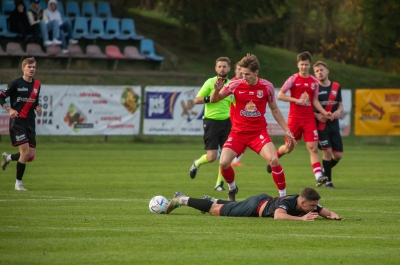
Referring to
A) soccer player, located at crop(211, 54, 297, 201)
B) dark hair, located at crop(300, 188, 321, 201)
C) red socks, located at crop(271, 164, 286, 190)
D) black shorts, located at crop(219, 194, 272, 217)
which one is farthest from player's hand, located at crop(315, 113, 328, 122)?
dark hair, located at crop(300, 188, 321, 201)

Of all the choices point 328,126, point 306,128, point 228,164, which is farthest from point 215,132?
point 228,164

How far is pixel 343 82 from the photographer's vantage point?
39.6 m

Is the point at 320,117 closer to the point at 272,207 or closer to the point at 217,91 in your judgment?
the point at 217,91

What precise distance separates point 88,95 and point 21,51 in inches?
274

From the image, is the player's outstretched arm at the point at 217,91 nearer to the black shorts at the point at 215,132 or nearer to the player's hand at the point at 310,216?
the player's hand at the point at 310,216

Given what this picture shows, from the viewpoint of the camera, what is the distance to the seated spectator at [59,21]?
32.6m

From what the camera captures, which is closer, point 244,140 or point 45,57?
point 244,140

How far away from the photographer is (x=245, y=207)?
391 inches

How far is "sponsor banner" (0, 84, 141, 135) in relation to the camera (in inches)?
1017

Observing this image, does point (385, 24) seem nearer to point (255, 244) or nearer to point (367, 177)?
point (367, 177)

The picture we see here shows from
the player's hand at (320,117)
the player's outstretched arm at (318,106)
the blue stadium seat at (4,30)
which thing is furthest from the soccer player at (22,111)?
the blue stadium seat at (4,30)

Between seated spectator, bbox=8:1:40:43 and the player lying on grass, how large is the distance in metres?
23.7

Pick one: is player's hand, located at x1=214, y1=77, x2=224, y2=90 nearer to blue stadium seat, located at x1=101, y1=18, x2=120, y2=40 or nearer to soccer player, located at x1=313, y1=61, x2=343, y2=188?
soccer player, located at x1=313, y1=61, x2=343, y2=188

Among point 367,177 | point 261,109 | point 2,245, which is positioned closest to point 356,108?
point 367,177
